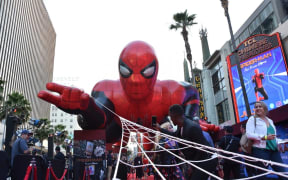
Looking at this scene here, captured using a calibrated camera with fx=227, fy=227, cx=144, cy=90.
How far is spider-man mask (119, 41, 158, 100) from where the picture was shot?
24.0 ft

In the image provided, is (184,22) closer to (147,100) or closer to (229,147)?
(147,100)

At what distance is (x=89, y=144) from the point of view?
6.89 metres

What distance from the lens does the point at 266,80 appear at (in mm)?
17297

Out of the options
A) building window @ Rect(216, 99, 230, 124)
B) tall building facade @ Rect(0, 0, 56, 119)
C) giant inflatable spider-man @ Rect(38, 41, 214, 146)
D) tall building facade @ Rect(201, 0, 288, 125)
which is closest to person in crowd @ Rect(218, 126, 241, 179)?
giant inflatable spider-man @ Rect(38, 41, 214, 146)

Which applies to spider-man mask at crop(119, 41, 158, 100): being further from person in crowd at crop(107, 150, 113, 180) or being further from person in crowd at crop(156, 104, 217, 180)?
person in crowd at crop(156, 104, 217, 180)

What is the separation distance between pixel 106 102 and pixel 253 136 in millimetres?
5801

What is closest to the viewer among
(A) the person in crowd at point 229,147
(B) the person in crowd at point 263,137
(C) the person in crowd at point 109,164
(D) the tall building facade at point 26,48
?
(B) the person in crowd at point 263,137

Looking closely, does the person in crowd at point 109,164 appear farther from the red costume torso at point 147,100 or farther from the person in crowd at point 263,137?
the person in crowd at point 263,137

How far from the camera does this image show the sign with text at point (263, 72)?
1628 centimetres

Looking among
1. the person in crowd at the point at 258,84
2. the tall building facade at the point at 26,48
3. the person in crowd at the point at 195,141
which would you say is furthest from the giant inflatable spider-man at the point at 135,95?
the tall building facade at the point at 26,48

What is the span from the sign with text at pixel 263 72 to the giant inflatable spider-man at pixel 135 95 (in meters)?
11.0

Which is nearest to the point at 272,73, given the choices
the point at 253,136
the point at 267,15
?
the point at 267,15

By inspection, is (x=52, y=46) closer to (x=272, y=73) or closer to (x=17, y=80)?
(x=17, y=80)

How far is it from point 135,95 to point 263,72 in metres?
13.9
